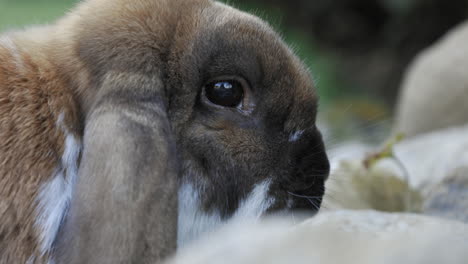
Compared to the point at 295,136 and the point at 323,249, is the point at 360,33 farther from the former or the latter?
the point at 323,249

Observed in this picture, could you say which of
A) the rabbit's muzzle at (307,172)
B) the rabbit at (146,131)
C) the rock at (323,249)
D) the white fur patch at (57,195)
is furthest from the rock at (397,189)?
the rock at (323,249)

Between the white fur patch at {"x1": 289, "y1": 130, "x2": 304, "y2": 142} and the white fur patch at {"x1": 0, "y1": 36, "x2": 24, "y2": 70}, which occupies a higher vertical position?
the white fur patch at {"x1": 289, "y1": 130, "x2": 304, "y2": 142}

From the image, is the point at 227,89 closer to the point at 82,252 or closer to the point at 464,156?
the point at 82,252

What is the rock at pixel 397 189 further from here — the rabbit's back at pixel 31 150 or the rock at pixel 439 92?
the rock at pixel 439 92

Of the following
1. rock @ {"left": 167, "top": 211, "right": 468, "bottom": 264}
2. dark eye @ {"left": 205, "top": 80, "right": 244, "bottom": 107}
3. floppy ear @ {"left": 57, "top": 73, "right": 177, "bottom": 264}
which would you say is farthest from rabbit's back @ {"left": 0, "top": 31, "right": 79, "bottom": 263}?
rock @ {"left": 167, "top": 211, "right": 468, "bottom": 264}

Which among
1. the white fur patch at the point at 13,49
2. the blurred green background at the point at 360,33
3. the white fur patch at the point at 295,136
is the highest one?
the white fur patch at the point at 295,136

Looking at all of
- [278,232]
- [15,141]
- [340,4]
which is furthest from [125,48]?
[340,4]

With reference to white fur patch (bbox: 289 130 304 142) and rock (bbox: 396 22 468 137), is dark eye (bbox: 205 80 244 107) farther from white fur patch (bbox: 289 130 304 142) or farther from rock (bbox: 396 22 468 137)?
rock (bbox: 396 22 468 137)
